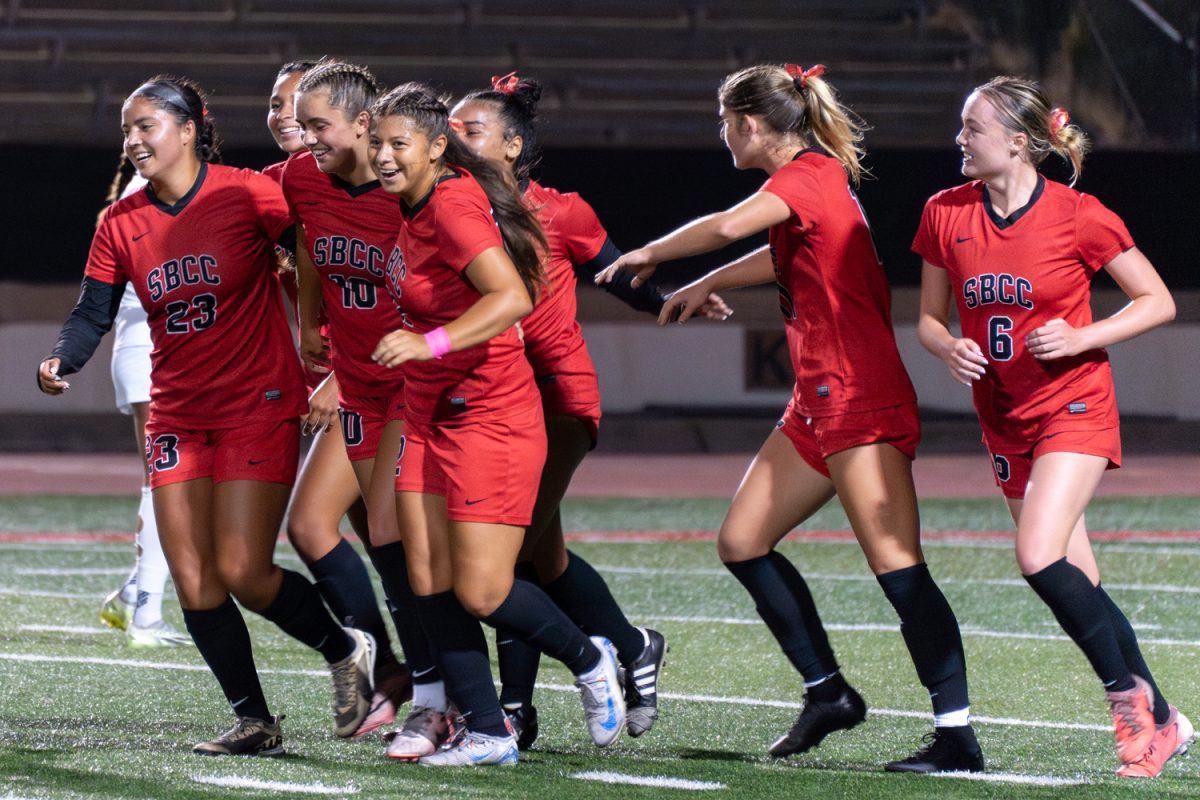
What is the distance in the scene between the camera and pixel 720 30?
1902cm

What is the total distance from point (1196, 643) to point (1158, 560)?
2448 mm

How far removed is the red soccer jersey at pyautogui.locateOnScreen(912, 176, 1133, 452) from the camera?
4176 millimetres

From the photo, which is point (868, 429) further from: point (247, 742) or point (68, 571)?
point (68, 571)

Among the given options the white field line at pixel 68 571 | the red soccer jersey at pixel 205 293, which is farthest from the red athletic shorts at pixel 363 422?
the white field line at pixel 68 571

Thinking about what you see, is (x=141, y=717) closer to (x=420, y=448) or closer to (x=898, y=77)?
(x=420, y=448)

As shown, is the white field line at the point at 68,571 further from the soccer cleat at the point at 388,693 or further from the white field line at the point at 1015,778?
the white field line at the point at 1015,778

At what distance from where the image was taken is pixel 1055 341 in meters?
4.06

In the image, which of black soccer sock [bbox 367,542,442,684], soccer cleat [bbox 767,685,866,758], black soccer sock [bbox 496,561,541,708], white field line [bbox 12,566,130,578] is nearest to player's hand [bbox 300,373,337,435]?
black soccer sock [bbox 367,542,442,684]

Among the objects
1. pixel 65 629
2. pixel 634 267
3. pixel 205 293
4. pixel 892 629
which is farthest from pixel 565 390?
pixel 65 629

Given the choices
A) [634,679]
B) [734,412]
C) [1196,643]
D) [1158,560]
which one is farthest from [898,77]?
[634,679]

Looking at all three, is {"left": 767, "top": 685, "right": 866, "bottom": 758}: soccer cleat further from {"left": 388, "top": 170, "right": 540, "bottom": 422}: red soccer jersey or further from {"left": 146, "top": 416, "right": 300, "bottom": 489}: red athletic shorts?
{"left": 146, "top": 416, "right": 300, "bottom": 489}: red athletic shorts

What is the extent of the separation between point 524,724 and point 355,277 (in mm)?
1271

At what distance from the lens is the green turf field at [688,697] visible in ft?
13.5

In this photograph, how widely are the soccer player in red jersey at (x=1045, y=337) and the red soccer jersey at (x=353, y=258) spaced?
139 cm
